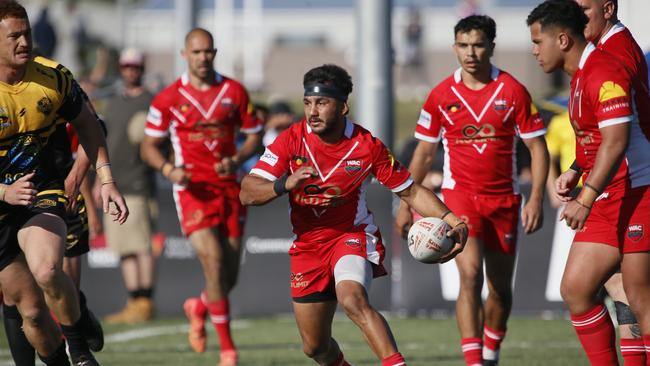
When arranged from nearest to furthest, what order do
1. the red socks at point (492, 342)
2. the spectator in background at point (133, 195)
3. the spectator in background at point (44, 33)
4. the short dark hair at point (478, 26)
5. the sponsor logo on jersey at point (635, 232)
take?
the sponsor logo on jersey at point (635, 232) < the short dark hair at point (478, 26) < the red socks at point (492, 342) < the spectator in background at point (133, 195) < the spectator in background at point (44, 33)

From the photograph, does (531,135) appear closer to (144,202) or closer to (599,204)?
(599,204)

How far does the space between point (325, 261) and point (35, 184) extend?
1862mm

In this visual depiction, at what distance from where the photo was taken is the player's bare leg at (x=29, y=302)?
759cm

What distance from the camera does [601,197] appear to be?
24.2ft

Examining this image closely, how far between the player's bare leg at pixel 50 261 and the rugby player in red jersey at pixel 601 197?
2978 mm

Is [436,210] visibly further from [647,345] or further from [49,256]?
[49,256]

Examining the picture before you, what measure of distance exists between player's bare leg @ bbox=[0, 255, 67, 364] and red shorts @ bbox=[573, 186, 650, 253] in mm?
3270

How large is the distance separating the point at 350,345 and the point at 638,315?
4.60m

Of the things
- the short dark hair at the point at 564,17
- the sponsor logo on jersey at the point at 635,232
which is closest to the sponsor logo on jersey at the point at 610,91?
the short dark hair at the point at 564,17

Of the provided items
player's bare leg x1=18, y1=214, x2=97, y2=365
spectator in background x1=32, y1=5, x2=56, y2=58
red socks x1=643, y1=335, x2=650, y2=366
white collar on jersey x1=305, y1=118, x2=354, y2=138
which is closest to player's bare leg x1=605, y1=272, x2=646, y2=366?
red socks x1=643, y1=335, x2=650, y2=366

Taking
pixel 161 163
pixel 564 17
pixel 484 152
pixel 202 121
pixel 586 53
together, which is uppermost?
pixel 564 17

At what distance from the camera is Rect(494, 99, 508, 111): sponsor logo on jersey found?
9.17m

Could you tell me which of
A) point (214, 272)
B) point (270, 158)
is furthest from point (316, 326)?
point (214, 272)

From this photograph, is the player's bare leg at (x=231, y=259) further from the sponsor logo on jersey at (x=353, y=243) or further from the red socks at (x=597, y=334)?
the red socks at (x=597, y=334)
